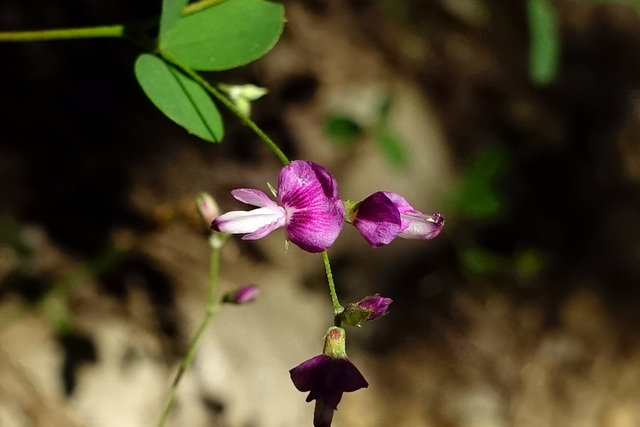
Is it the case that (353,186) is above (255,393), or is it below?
above

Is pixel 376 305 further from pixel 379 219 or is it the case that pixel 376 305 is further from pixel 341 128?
pixel 341 128

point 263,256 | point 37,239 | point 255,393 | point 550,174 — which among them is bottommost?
point 255,393

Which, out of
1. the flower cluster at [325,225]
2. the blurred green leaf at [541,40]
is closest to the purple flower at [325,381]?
the flower cluster at [325,225]

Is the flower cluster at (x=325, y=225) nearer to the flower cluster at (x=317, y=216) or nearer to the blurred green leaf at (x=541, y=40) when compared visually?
the flower cluster at (x=317, y=216)

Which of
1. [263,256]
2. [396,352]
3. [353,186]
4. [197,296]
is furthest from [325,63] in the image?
[396,352]

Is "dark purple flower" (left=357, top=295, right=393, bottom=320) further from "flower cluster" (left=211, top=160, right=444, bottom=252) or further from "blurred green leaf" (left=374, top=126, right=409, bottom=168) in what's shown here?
"blurred green leaf" (left=374, top=126, right=409, bottom=168)

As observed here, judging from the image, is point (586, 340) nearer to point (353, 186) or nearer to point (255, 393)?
point (353, 186)

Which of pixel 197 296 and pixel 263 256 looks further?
pixel 263 256
